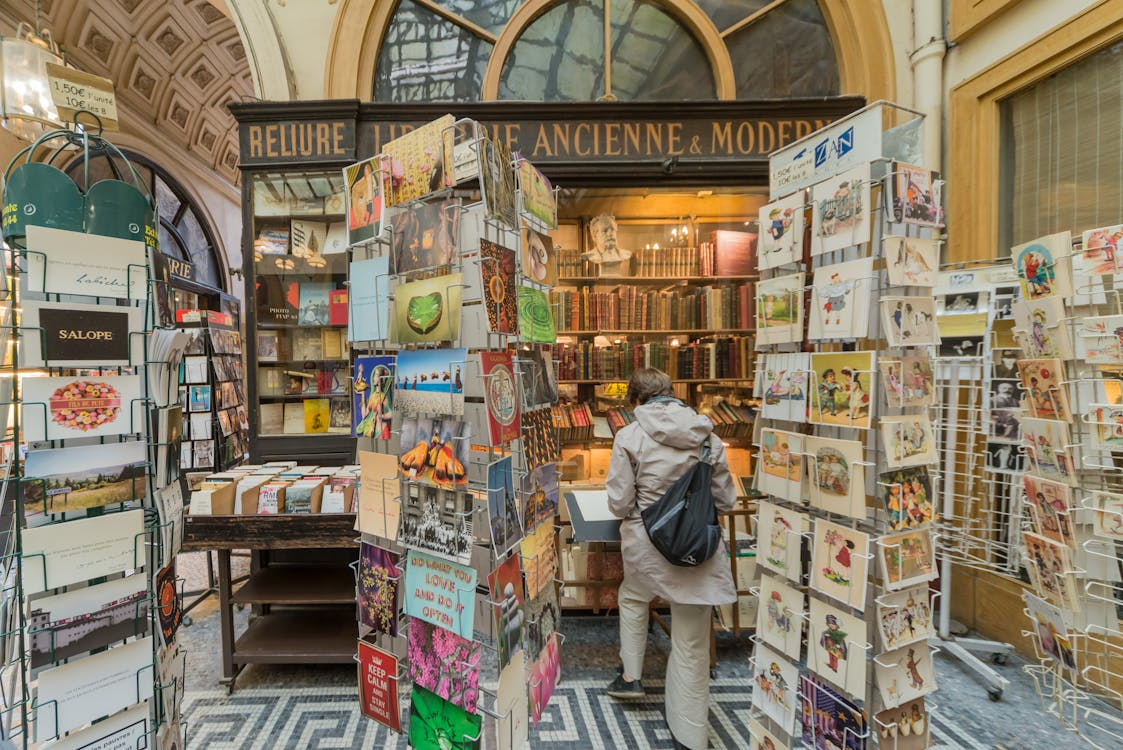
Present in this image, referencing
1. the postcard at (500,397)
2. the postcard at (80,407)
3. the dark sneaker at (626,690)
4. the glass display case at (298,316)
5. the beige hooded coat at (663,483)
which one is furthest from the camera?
the glass display case at (298,316)

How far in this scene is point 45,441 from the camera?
1166mm

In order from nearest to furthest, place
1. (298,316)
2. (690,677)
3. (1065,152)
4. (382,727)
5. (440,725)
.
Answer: (440,725), (690,677), (382,727), (1065,152), (298,316)

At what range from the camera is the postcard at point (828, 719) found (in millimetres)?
1518

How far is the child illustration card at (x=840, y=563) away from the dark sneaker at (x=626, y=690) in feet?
3.84

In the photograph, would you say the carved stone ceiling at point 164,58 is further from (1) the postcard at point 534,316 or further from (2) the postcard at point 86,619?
(1) the postcard at point 534,316

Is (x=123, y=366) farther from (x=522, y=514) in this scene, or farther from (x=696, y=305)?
(x=696, y=305)

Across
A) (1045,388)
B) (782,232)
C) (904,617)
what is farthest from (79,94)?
(1045,388)

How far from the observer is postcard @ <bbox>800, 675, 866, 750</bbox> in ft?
4.98

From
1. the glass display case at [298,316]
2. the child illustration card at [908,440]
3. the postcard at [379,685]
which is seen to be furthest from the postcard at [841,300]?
the glass display case at [298,316]

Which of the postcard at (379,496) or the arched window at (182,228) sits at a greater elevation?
the arched window at (182,228)

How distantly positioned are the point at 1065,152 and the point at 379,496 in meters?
3.76

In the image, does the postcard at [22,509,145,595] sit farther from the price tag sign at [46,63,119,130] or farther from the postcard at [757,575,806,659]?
the postcard at [757,575,806,659]

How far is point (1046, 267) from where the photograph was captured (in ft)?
5.86

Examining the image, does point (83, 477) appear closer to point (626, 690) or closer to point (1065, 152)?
point (626, 690)
